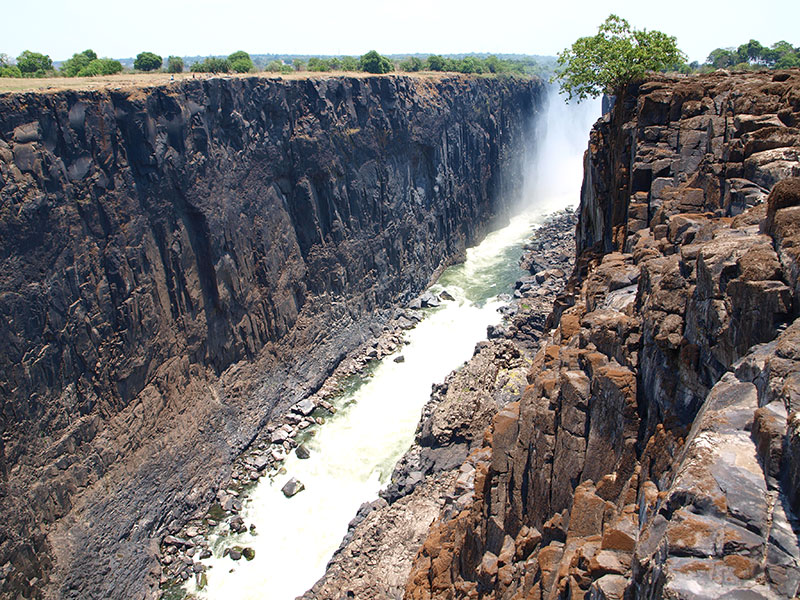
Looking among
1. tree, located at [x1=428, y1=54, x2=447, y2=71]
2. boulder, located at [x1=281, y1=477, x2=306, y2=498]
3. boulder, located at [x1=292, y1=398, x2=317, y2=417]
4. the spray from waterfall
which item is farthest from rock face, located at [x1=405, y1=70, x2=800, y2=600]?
the spray from waterfall

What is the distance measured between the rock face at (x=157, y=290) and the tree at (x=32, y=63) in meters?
29.0

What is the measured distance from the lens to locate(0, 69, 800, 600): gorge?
35.9 ft

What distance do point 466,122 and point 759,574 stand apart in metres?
77.1

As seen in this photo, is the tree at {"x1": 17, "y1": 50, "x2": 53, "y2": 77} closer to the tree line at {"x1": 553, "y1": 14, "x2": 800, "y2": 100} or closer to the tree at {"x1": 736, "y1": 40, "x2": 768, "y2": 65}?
the tree line at {"x1": 553, "y1": 14, "x2": 800, "y2": 100}

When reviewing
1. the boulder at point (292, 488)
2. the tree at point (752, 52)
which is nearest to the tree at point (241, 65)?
the boulder at point (292, 488)

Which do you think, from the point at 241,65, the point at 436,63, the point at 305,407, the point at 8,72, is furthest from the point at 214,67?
the point at 436,63

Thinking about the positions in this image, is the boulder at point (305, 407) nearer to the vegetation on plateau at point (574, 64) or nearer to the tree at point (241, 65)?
the vegetation on plateau at point (574, 64)

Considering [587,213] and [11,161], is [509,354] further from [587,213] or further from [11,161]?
[11,161]

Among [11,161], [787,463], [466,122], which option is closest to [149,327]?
[11,161]

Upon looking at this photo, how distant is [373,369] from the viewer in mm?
51062

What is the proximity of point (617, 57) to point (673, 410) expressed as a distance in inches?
1136

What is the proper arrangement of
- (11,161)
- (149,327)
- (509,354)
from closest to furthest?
(11,161)
(149,327)
(509,354)

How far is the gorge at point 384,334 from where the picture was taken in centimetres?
1093

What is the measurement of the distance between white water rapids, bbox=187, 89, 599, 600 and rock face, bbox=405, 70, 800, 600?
10623mm
